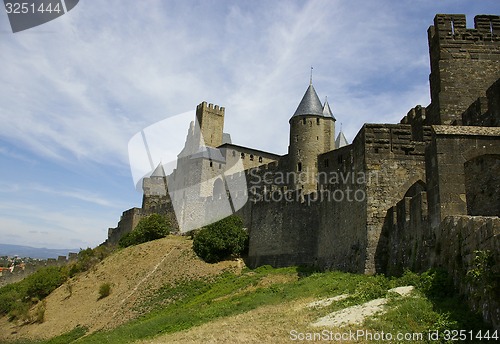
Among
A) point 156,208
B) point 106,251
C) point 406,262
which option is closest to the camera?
point 406,262

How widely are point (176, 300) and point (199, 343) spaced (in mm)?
16208

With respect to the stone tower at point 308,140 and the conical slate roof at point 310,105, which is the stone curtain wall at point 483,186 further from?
the conical slate roof at point 310,105

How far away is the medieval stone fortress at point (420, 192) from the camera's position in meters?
12.0

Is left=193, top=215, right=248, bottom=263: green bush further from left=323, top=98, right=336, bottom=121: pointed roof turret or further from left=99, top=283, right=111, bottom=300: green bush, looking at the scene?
left=323, top=98, right=336, bottom=121: pointed roof turret

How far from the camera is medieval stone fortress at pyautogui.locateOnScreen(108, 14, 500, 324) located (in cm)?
1198

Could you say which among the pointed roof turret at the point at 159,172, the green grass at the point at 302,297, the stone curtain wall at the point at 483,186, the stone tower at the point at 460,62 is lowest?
the green grass at the point at 302,297

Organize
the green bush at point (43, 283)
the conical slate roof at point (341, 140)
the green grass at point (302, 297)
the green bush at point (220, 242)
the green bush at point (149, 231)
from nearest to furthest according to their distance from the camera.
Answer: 1. the green grass at point (302, 297)
2. the green bush at point (220, 242)
3. the green bush at point (43, 283)
4. the green bush at point (149, 231)
5. the conical slate roof at point (341, 140)

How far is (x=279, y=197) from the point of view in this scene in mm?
31141

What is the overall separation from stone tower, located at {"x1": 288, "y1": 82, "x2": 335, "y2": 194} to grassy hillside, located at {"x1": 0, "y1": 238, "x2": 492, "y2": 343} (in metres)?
11.3

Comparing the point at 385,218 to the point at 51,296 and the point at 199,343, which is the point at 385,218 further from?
the point at 51,296

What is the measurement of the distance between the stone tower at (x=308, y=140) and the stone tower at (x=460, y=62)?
65.4 feet

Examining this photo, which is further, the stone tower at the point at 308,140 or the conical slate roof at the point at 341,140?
the conical slate roof at the point at 341,140

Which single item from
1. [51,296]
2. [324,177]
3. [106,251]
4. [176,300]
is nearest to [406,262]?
[176,300]

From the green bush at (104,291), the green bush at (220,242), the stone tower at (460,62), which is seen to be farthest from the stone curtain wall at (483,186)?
the green bush at (104,291)
